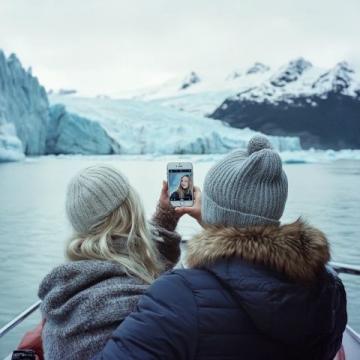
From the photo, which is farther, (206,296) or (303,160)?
(303,160)

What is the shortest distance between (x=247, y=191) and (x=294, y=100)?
5697 millimetres

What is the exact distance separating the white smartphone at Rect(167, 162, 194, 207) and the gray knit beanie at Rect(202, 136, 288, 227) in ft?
0.81

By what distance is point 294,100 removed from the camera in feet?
19.5

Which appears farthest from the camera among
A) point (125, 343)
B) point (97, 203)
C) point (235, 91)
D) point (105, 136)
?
point (105, 136)

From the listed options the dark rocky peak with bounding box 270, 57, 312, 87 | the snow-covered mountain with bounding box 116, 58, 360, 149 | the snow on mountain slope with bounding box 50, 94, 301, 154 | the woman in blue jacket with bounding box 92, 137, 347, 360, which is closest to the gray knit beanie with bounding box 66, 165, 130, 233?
the woman in blue jacket with bounding box 92, 137, 347, 360

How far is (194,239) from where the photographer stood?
478 mm

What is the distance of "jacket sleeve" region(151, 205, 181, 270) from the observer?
765mm

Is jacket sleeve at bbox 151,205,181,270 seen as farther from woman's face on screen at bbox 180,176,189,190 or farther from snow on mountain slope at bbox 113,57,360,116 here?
snow on mountain slope at bbox 113,57,360,116

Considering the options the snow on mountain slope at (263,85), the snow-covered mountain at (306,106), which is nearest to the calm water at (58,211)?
the snow-covered mountain at (306,106)

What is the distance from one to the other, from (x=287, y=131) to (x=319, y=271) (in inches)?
230

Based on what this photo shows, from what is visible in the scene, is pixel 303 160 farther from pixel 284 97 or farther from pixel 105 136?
pixel 105 136

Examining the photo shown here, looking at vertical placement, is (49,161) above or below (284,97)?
below

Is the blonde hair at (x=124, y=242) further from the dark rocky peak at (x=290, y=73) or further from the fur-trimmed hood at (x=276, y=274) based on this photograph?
the dark rocky peak at (x=290, y=73)

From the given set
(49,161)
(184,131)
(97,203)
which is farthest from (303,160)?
(97,203)
